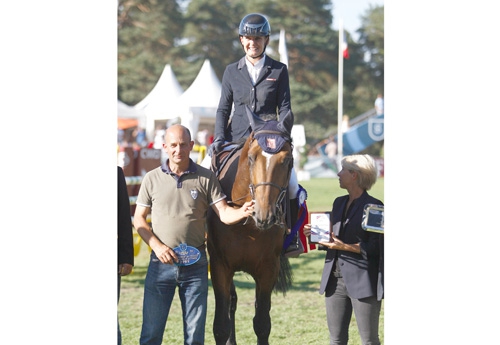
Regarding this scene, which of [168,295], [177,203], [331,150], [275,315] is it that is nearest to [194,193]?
[177,203]

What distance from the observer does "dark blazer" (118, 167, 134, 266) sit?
561 cm

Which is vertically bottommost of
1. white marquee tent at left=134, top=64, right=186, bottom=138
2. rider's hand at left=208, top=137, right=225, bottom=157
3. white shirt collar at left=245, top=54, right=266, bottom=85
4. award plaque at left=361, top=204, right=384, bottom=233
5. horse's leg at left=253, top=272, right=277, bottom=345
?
horse's leg at left=253, top=272, right=277, bottom=345

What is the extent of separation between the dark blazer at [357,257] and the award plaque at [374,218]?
20 cm

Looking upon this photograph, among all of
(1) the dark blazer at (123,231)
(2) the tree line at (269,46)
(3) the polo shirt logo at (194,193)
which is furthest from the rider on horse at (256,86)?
(2) the tree line at (269,46)

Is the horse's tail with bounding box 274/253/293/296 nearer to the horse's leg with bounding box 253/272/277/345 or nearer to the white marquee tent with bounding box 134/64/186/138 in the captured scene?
the horse's leg with bounding box 253/272/277/345

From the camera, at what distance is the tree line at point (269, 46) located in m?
52.3

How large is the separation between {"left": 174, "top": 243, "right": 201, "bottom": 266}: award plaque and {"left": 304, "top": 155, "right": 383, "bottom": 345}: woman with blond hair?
0.95 metres

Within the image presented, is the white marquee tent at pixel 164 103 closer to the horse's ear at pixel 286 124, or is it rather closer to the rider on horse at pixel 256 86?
the rider on horse at pixel 256 86

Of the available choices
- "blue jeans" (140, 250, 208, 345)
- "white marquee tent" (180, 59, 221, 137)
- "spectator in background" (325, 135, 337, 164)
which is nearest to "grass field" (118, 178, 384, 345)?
"blue jeans" (140, 250, 208, 345)

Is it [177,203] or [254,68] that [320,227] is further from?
[254,68]
